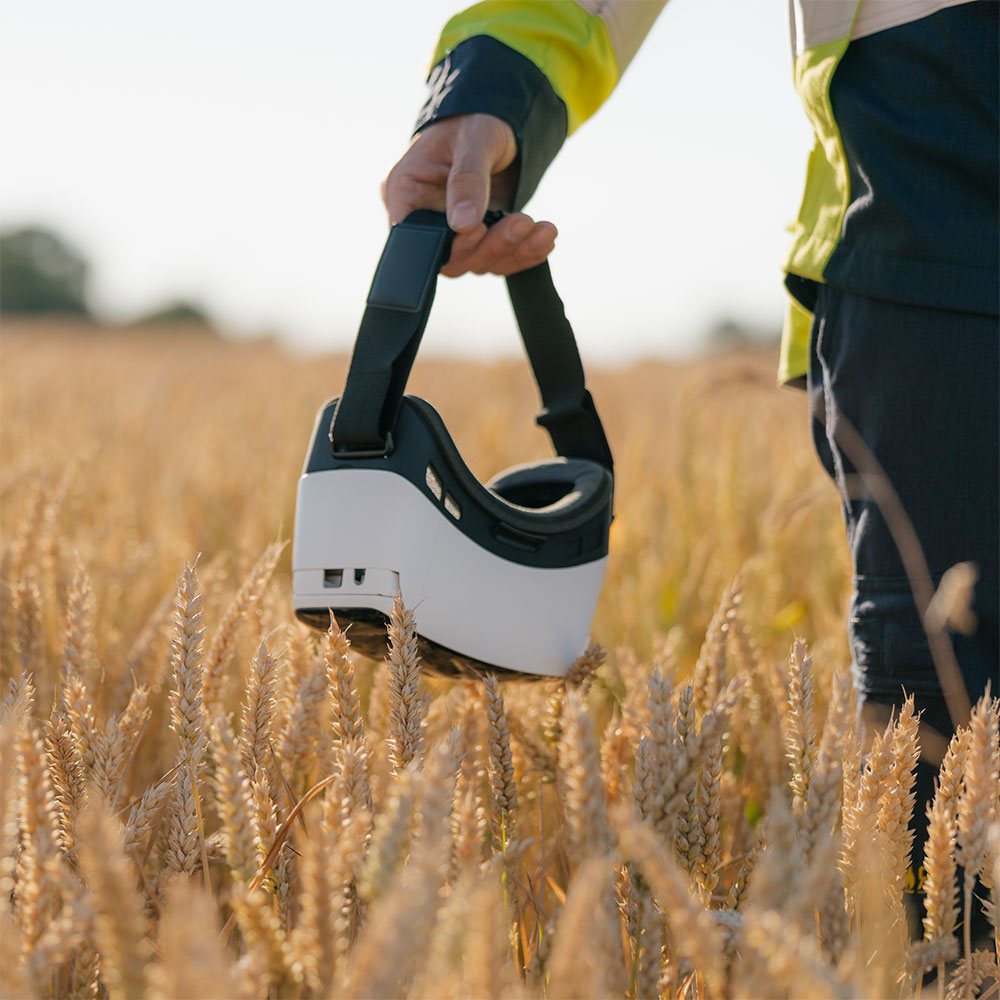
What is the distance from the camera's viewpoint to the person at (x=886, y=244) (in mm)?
874

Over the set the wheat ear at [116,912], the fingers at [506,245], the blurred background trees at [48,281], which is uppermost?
the blurred background trees at [48,281]

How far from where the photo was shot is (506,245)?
96 cm

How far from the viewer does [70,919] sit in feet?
1.63

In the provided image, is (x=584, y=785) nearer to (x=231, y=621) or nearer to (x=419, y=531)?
(x=419, y=531)

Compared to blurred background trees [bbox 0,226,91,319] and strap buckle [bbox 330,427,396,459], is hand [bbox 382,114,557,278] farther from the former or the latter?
blurred background trees [bbox 0,226,91,319]

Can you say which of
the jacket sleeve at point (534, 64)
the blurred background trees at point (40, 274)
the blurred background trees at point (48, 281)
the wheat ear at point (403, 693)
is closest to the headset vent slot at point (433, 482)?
the wheat ear at point (403, 693)

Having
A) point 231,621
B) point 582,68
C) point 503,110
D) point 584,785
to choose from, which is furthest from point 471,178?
point 584,785

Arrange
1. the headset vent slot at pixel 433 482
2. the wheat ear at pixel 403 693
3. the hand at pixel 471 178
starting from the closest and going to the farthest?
the wheat ear at pixel 403 693 → the headset vent slot at pixel 433 482 → the hand at pixel 471 178

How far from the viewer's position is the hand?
3.01 feet

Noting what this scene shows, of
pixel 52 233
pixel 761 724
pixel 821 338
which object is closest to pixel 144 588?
pixel 761 724

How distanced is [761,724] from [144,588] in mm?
997

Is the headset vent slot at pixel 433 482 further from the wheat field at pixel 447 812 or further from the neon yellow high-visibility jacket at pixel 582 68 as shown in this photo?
the neon yellow high-visibility jacket at pixel 582 68

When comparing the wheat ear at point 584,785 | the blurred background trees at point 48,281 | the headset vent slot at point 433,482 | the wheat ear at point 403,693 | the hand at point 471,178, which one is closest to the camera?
the wheat ear at point 584,785

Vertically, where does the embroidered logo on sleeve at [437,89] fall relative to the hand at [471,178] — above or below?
above
